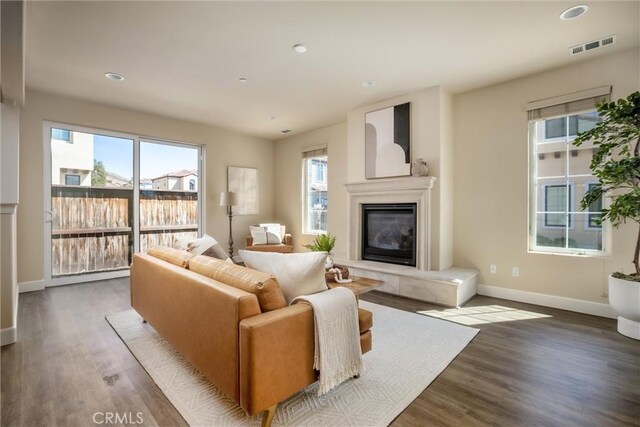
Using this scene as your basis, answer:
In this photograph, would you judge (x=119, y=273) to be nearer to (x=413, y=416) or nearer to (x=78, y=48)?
(x=78, y=48)

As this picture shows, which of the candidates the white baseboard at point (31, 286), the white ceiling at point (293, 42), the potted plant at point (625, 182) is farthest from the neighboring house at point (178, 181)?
the potted plant at point (625, 182)

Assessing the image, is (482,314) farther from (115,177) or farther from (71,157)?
(71,157)

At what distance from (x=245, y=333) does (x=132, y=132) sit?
4.77m

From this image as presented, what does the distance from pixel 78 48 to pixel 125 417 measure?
11.0ft

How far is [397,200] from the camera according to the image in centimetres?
A: 420

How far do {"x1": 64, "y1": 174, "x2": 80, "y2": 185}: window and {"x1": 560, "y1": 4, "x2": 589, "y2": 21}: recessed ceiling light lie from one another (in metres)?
6.12

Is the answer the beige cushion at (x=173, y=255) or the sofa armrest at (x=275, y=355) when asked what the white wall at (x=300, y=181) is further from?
the sofa armrest at (x=275, y=355)

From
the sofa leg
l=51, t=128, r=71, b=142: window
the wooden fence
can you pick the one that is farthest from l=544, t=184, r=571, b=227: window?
l=51, t=128, r=71, b=142: window

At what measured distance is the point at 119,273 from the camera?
189 inches

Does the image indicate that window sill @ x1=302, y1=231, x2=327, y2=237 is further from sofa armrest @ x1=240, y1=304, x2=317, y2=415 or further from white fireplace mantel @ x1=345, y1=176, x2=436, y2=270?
sofa armrest @ x1=240, y1=304, x2=317, y2=415

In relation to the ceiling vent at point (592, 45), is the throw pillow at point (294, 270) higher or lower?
lower

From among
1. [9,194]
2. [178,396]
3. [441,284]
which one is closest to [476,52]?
[441,284]

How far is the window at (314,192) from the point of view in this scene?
6051 millimetres

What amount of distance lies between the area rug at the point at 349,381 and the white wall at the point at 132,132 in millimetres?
2348
